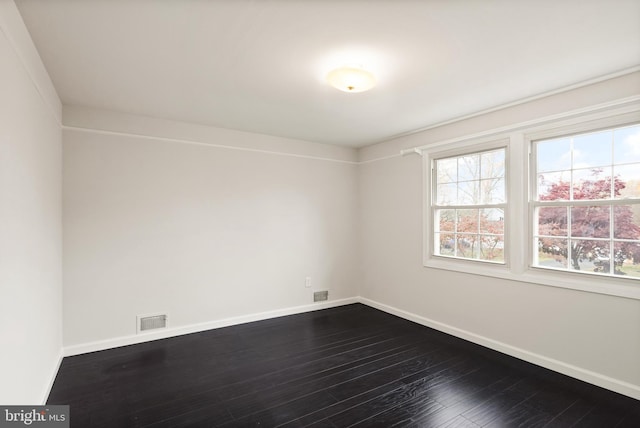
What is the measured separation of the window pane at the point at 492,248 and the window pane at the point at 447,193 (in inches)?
23.1

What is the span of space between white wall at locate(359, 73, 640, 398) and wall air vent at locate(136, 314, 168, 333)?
115 inches

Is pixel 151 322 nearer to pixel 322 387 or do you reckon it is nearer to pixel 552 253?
pixel 322 387

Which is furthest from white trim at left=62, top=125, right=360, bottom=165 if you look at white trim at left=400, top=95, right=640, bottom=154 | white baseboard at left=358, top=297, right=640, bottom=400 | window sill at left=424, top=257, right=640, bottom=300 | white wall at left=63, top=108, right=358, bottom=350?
white baseboard at left=358, top=297, right=640, bottom=400

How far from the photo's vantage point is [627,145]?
255 cm

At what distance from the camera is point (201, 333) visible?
3736 mm

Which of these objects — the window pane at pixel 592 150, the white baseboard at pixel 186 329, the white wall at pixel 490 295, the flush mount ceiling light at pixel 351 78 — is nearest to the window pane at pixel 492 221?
the white wall at pixel 490 295

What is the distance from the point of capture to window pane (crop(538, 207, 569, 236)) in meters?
2.90

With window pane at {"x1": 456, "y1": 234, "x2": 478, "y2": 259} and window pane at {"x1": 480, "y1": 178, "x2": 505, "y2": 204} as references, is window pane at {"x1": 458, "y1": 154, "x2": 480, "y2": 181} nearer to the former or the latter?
window pane at {"x1": 480, "y1": 178, "x2": 505, "y2": 204}

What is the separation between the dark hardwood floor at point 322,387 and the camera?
2.17 m

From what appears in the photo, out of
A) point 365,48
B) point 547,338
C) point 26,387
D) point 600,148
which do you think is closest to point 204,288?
point 26,387

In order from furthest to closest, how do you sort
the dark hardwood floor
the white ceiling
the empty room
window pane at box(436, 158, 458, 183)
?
window pane at box(436, 158, 458, 183) < the dark hardwood floor < the empty room < the white ceiling

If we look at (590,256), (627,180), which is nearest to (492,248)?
(590,256)

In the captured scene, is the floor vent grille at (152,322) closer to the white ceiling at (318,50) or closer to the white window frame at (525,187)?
the white ceiling at (318,50)

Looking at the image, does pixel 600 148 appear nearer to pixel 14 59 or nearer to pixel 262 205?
pixel 262 205
